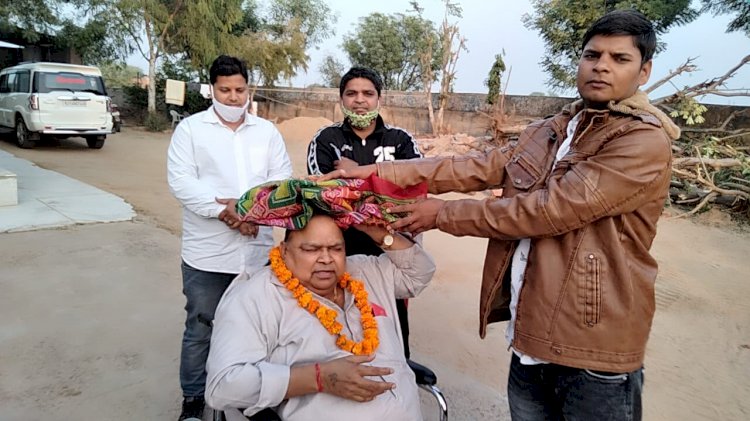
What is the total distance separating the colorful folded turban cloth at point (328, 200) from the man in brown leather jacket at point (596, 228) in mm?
222

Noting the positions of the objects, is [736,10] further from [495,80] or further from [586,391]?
[586,391]

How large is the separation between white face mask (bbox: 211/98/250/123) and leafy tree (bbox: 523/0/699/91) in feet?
33.6

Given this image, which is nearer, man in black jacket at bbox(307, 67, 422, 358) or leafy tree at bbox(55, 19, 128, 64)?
man in black jacket at bbox(307, 67, 422, 358)

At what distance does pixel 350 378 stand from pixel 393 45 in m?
24.8

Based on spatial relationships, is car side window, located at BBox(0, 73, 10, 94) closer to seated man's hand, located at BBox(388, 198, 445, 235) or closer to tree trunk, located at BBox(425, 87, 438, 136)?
tree trunk, located at BBox(425, 87, 438, 136)

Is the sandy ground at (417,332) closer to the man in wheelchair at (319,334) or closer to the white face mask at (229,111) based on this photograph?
the man in wheelchair at (319,334)

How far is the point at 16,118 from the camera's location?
11.9 meters

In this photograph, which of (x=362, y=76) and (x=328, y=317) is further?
(x=362, y=76)

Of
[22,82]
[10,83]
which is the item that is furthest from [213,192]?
[10,83]

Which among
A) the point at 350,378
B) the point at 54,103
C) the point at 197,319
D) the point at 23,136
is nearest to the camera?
the point at 350,378

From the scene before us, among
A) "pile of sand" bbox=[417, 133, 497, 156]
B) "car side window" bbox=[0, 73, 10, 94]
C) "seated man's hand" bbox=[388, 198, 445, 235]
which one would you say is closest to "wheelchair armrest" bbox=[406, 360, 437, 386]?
"seated man's hand" bbox=[388, 198, 445, 235]

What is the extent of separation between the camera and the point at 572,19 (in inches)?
469

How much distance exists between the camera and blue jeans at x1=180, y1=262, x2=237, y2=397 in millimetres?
2520

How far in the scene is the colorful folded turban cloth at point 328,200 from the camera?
1681 mm
